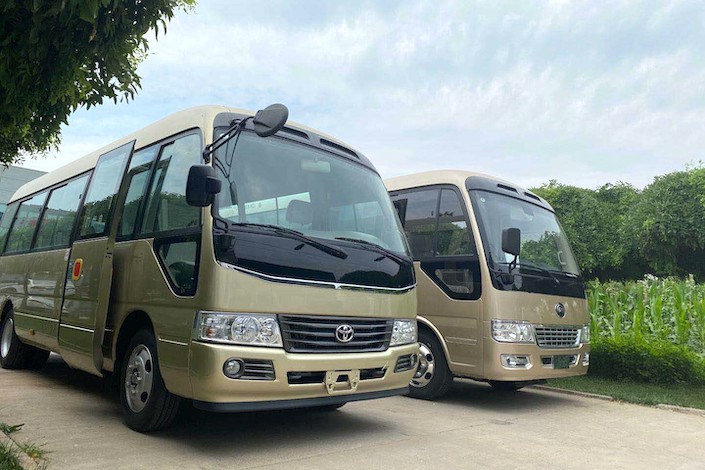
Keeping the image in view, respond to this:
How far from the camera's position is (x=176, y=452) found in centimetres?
473

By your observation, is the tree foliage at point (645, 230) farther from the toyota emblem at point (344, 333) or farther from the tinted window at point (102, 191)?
the toyota emblem at point (344, 333)

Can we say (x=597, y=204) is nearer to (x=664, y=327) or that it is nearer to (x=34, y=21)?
(x=664, y=327)

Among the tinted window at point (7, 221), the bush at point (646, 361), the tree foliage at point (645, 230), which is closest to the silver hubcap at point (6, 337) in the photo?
the tinted window at point (7, 221)

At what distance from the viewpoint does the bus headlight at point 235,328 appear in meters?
4.53

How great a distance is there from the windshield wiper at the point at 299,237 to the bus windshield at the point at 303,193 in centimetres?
4

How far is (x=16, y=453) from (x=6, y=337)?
19.3 ft

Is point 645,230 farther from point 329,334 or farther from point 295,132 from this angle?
point 329,334

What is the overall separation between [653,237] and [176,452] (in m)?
20.7

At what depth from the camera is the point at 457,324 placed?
7.38 m

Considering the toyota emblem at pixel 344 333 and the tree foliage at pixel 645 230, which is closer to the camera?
the toyota emblem at pixel 344 333

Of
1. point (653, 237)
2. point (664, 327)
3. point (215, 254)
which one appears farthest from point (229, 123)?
point (653, 237)

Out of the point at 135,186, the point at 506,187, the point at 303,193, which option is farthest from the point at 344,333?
the point at 506,187

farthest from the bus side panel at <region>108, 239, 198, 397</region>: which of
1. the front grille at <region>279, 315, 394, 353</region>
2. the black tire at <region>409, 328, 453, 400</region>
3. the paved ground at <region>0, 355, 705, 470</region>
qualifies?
the black tire at <region>409, 328, 453, 400</region>

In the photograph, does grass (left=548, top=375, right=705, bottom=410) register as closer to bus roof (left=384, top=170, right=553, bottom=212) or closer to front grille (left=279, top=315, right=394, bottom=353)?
bus roof (left=384, top=170, right=553, bottom=212)
